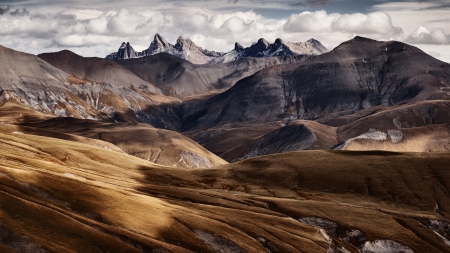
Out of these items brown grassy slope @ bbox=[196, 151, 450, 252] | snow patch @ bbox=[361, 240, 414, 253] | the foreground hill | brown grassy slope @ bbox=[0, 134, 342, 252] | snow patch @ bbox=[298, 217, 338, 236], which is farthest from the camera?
brown grassy slope @ bbox=[196, 151, 450, 252]

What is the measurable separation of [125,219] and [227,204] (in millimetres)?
39149

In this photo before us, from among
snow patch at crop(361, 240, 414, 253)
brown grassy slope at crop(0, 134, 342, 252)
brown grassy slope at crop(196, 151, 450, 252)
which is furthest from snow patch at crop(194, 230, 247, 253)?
brown grassy slope at crop(196, 151, 450, 252)

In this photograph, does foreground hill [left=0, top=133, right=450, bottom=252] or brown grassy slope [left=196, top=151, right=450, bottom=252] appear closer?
foreground hill [left=0, top=133, right=450, bottom=252]

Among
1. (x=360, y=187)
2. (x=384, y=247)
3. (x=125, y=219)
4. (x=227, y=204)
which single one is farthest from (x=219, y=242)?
(x=360, y=187)

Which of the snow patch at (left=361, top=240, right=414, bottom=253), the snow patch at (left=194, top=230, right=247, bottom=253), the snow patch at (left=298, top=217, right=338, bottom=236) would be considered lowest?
the snow patch at (left=361, top=240, right=414, bottom=253)

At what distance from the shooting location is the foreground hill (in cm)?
7619

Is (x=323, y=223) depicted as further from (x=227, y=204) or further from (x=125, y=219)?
(x=125, y=219)

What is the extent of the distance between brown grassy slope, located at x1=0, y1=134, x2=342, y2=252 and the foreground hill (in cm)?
23

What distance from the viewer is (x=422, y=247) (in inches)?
4528

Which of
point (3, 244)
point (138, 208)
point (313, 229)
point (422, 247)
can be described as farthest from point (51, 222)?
point (422, 247)

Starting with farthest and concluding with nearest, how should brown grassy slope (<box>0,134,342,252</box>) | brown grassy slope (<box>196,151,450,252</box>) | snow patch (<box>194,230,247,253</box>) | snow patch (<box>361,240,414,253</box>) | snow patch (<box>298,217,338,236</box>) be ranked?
brown grassy slope (<box>196,151,450,252</box>), snow patch (<box>298,217,338,236</box>), snow patch (<box>361,240,414,253</box>), snow patch (<box>194,230,247,253</box>), brown grassy slope (<box>0,134,342,252</box>)

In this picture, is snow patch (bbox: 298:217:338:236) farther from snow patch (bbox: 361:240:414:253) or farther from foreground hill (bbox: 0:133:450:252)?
snow patch (bbox: 361:240:414:253)

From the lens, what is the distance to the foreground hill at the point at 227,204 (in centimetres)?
7619

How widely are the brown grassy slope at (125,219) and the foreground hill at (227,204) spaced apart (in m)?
0.23
